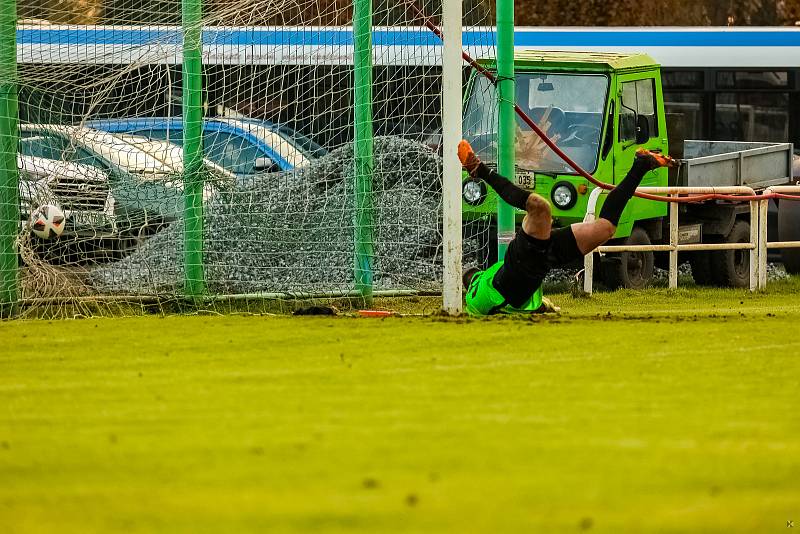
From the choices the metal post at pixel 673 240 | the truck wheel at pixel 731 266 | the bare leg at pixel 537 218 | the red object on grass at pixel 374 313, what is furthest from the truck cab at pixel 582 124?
the bare leg at pixel 537 218

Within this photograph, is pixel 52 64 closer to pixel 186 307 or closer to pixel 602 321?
pixel 186 307

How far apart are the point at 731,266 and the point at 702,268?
0.40 metres

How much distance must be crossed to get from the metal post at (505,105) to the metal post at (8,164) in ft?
12.2

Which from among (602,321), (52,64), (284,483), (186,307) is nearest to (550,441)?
(284,483)

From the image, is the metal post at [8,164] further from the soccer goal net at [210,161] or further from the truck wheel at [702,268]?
the truck wheel at [702,268]

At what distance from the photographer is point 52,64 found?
12414 millimetres

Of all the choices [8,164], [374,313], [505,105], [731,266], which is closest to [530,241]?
[374,313]

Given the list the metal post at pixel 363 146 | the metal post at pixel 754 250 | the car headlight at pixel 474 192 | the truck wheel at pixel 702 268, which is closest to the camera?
the metal post at pixel 363 146

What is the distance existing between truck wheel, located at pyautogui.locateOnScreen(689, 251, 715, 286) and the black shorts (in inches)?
265

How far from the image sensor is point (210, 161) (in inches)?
485

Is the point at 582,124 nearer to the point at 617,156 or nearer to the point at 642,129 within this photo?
the point at 617,156

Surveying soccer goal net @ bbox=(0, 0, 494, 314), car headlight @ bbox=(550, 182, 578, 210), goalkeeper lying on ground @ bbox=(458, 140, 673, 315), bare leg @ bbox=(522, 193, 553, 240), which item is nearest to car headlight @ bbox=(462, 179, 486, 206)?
car headlight @ bbox=(550, 182, 578, 210)

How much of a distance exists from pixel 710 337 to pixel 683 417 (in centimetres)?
343

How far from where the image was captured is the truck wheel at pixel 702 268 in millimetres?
17281
